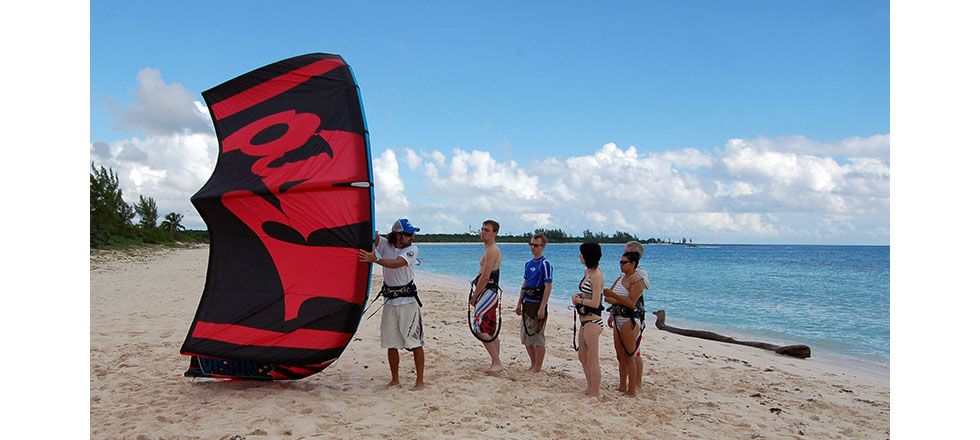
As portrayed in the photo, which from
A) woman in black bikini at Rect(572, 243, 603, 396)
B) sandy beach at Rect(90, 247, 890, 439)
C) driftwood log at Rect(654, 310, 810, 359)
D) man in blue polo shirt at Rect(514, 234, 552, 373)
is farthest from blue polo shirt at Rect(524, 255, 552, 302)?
driftwood log at Rect(654, 310, 810, 359)

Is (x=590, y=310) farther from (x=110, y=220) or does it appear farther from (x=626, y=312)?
(x=110, y=220)

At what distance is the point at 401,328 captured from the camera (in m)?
5.41

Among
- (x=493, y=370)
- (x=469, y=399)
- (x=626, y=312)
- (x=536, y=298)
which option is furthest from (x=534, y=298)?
(x=469, y=399)

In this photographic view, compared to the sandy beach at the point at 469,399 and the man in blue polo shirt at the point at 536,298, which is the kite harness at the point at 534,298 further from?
the sandy beach at the point at 469,399

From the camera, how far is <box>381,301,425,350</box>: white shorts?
541 centimetres

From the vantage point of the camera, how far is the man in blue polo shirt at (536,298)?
6.14m

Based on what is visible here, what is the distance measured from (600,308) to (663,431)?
115 cm

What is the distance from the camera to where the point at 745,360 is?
8.74 meters

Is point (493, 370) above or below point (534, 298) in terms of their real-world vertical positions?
below

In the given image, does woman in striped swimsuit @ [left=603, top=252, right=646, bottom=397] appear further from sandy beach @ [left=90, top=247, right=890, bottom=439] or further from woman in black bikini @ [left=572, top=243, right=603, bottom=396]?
sandy beach @ [left=90, top=247, right=890, bottom=439]

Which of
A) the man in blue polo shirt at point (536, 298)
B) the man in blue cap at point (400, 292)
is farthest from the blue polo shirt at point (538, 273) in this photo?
the man in blue cap at point (400, 292)

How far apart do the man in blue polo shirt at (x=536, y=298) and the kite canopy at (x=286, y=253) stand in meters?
1.69

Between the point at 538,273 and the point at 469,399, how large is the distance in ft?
4.76

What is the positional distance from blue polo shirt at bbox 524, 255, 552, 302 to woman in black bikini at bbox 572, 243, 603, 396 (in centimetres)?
58
